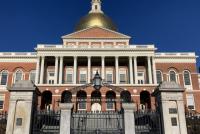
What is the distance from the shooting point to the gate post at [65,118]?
A: 49.2 ft

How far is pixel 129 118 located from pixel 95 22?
53965 millimetres

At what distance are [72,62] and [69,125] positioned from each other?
46.2 m

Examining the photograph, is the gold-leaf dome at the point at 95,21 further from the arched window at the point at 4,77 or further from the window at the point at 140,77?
the arched window at the point at 4,77

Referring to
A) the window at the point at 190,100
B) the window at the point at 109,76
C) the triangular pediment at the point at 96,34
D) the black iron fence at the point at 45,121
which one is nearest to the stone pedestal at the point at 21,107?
the black iron fence at the point at 45,121

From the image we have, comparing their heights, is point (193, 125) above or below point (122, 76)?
below

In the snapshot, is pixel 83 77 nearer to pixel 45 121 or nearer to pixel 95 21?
pixel 95 21

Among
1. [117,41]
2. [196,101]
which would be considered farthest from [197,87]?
[117,41]

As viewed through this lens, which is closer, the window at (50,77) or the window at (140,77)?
the window at (140,77)

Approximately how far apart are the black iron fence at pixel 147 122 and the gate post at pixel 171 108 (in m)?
0.66

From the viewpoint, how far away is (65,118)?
15250mm

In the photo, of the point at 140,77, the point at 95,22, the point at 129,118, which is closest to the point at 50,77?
the point at 95,22

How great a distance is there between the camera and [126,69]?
2377 inches

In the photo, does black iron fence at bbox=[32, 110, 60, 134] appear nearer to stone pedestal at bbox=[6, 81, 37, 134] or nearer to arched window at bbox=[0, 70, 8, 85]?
stone pedestal at bbox=[6, 81, 37, 134]

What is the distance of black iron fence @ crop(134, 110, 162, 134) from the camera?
52.2 ft
